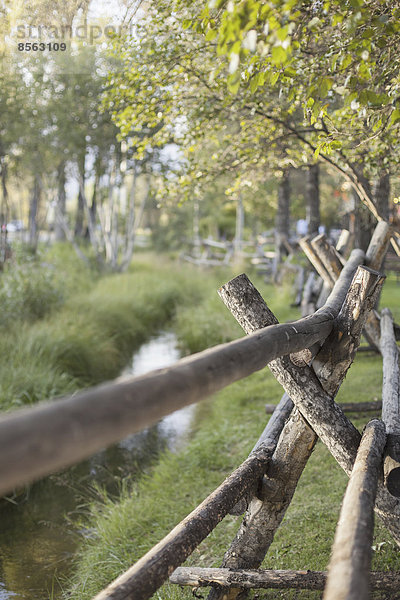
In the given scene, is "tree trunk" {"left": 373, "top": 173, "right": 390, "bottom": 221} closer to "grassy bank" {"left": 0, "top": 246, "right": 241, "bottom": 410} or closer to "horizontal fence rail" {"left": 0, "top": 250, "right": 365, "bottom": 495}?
"grassy bank" {"left": 0, "top": 246, "right": 241, "bottom": 410}

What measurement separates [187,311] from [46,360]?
489 cm

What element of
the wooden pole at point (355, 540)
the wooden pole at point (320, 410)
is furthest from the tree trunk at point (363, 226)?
the wooden pole at point (355, 540)

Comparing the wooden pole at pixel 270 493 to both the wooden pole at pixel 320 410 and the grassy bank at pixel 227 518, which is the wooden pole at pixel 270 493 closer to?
the wooden pole at pixel 320 410

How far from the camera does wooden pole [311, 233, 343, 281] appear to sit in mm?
4938

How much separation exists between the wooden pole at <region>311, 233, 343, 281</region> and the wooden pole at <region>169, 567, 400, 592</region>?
2.97 meters

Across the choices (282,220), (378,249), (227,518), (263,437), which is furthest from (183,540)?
(282,220)

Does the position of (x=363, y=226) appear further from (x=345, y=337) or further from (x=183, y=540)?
(x=183, y=540)

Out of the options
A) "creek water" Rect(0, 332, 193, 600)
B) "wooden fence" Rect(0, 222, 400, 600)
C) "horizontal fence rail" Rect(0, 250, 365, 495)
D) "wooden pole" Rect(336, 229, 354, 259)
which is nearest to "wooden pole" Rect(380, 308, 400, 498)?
"wooden fence" Rect(0, 222, 400, 600)

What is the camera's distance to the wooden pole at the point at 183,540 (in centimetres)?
181

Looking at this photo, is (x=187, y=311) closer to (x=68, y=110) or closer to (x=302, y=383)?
(x=68, y=110)

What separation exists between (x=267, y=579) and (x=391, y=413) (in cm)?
92

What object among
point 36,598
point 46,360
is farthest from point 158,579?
point 46,360

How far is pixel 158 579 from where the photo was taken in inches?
75.5

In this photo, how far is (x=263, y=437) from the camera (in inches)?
114
